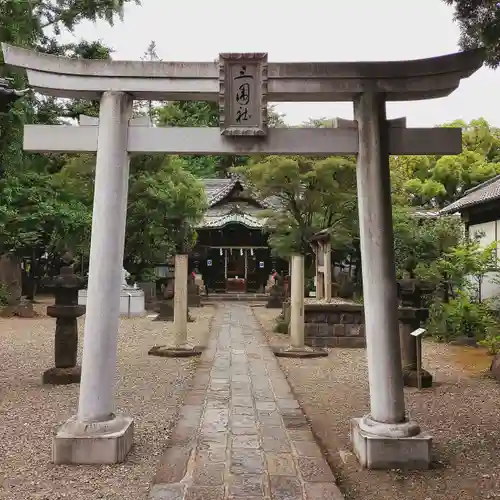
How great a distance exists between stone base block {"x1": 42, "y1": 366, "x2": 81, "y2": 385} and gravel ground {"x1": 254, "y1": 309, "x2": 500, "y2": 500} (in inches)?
133

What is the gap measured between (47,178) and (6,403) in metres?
11.7

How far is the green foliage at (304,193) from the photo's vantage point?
13797 millimetres

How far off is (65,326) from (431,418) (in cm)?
549

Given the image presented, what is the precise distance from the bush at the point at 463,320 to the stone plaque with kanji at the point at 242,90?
9.41m

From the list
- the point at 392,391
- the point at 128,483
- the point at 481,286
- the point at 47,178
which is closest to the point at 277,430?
the point at 392,391

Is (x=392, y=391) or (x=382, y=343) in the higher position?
(x=382, y=343)

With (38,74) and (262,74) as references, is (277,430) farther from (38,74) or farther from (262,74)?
(38,74)

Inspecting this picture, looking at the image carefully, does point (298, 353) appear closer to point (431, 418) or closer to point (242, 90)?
point (431, 418)

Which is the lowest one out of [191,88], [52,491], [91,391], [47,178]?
[52,491]

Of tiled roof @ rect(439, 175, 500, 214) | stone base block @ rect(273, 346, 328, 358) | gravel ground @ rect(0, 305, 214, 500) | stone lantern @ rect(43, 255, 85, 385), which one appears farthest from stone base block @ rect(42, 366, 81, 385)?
tiled roof @ rect(439, 175, 500, 214)

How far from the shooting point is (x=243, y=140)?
4562 millimetres

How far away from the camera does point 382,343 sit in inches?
171

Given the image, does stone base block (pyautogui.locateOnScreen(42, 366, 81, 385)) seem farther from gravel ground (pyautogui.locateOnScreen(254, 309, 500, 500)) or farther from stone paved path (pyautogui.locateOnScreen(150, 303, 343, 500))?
gravel ground (pyautogui.locateOnScreen(254, 309, 500, 500))

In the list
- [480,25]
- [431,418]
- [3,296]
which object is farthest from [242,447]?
[3,296]
